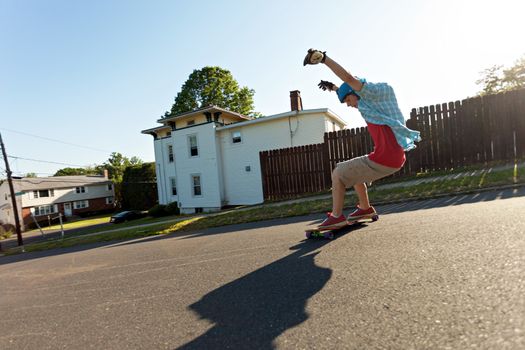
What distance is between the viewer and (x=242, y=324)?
2.03 metres

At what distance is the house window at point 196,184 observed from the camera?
2517cm

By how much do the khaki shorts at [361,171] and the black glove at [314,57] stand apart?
1228mm

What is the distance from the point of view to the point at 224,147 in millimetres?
23484

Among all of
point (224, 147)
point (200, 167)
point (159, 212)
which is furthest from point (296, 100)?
A: point (159, 212)

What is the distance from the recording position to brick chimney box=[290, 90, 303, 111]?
2135cm

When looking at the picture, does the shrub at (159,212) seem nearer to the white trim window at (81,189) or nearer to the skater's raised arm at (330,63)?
the skater's raised arm at (330,63)

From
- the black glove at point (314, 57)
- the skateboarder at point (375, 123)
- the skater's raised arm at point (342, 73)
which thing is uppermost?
the black glove at point (314, 57)

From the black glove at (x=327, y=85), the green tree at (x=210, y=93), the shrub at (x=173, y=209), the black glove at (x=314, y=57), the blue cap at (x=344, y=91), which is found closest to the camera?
the black glove at (x=314, y=57)

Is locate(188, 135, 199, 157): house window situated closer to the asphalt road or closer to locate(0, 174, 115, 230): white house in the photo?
the asphalt road

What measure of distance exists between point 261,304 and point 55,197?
58010 mm

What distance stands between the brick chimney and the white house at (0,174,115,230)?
43554 mm

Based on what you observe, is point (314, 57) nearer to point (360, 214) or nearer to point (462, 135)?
point (360, 214)

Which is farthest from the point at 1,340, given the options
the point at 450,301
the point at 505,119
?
the point at 505,119

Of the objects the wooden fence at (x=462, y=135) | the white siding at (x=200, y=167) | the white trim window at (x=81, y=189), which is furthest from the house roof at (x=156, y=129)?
the white trim window at (x=81, y=189)
